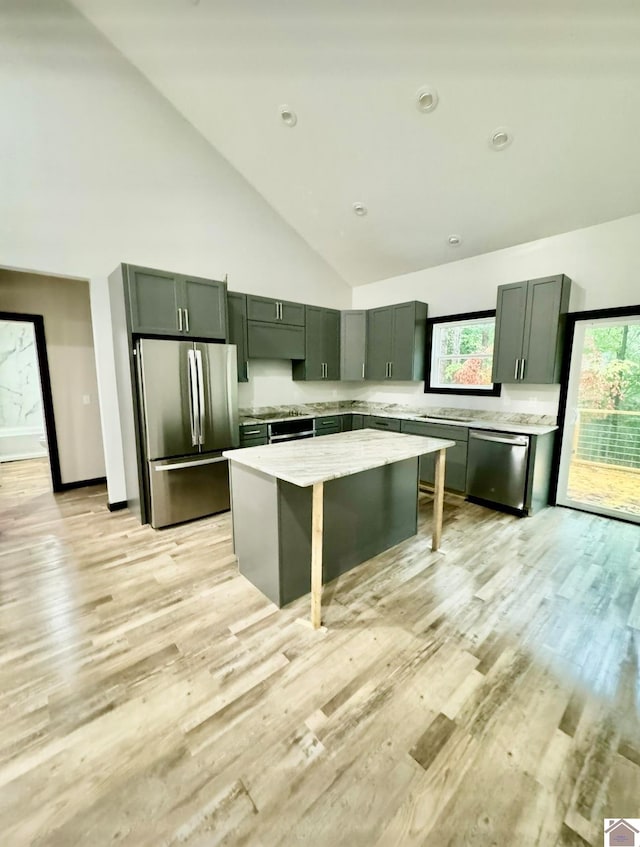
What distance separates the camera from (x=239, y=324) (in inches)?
159

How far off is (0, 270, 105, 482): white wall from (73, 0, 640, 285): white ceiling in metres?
2.50

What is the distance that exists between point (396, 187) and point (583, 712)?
427 centimetres

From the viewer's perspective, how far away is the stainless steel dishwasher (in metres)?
3.44

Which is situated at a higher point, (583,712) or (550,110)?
(550,110)

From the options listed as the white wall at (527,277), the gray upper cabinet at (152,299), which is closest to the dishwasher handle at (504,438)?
the white wall at (527,277)

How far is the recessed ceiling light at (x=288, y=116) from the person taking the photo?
10.3ft

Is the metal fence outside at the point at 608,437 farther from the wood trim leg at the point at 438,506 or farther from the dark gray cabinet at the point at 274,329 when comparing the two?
the dark gray cabinet at the point at 274,329

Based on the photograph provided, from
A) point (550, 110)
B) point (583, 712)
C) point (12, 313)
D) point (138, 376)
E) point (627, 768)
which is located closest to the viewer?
point (627, 768)

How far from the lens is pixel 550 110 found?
2502 millimetres

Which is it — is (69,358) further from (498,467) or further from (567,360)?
(567,360)

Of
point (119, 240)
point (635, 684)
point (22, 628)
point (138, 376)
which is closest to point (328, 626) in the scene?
point (635, 684)

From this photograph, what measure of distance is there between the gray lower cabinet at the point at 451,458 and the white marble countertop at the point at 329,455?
4.51ft

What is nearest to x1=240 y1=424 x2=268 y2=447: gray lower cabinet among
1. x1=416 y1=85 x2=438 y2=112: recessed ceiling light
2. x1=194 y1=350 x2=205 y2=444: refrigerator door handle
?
x1=194 y1=350 x2=205 y2=444: refrigerator door handle

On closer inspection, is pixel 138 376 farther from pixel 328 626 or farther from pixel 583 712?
pixel 583 712
